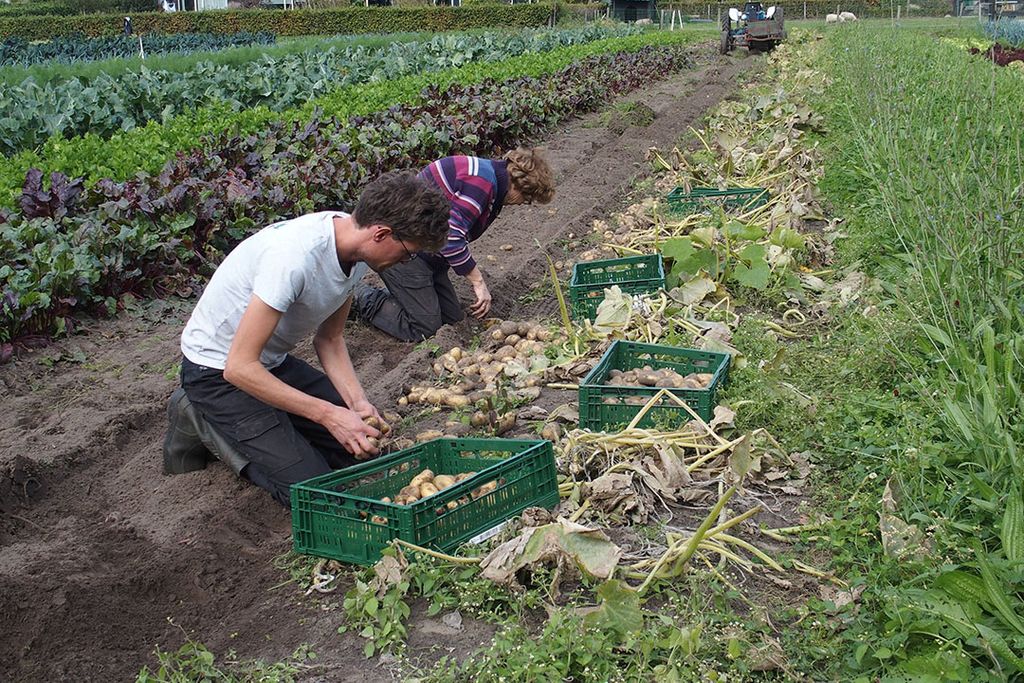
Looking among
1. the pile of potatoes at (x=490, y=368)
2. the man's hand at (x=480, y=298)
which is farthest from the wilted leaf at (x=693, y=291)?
the man's hand at (x=480, y=298)

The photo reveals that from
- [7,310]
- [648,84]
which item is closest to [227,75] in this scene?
[7,310]

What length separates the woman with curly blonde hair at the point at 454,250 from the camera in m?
5.90

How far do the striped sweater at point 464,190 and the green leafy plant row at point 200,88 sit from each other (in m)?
4.19

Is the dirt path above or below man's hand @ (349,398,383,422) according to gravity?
below

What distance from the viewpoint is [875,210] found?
7.04 metres

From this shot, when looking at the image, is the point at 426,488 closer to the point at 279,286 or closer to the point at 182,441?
the point at 279,286

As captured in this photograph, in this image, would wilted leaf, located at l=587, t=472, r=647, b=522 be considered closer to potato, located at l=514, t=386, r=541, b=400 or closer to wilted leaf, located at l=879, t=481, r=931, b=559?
wilted leaf, located at l=879, t=481, r=931, b=559

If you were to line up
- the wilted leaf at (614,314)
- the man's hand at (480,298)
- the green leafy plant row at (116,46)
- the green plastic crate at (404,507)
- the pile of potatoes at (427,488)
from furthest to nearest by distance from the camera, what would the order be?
the green leafy plant row at (116,46), the man's hand at (480,298), the wilted leaf at (614,314), the pile of potatoes at (427,488), the green plastic crate at (404,507)

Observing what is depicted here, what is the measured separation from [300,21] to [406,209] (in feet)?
132

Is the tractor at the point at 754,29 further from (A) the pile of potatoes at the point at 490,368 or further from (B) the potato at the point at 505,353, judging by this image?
(B) the potato at the point at 505,353

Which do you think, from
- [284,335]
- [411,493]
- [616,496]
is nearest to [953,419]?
[616,496]

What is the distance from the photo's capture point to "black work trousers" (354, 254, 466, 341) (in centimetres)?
631

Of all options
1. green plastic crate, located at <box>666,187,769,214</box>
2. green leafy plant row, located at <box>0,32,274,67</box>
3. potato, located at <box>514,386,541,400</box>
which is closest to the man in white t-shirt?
potato, located at <box>514,386,541,400</box>

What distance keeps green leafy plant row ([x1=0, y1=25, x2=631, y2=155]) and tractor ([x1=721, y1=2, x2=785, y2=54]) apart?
994cm
